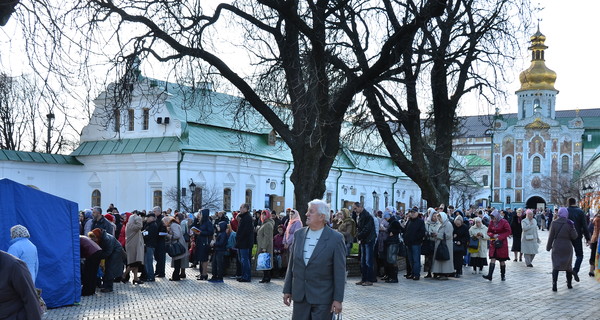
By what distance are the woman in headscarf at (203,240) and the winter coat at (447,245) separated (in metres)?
5.83

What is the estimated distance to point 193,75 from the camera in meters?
15.7

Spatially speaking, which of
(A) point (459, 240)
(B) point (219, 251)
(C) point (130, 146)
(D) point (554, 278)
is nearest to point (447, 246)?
(A) point (459, 240)

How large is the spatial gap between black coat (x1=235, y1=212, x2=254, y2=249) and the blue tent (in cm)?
474

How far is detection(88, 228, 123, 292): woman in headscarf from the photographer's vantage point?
15.1m

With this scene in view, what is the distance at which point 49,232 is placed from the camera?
502 inches

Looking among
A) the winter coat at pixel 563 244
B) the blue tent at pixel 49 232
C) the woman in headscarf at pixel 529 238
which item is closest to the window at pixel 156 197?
the woman in headscarf at pixel 529 238

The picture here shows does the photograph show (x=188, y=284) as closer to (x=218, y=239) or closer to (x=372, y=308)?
(x=218, y=239)

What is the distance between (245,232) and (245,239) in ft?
0.64

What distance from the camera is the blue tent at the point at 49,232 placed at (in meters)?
12.1

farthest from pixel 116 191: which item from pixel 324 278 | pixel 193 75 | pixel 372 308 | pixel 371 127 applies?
pixel 324 278

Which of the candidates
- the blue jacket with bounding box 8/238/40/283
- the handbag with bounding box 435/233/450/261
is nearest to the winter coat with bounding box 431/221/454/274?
the handbag with bounding box 435/233/450/261

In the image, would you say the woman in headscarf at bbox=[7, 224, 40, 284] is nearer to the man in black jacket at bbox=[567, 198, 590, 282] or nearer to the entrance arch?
the man in black jacket at bbox=[567, 198, 590, 282]

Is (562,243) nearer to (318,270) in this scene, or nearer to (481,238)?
(481,238)

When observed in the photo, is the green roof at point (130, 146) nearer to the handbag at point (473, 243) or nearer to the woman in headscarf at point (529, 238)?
the woman in headscarf at point (529, 238)
